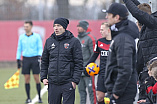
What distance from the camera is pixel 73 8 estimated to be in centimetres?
2212

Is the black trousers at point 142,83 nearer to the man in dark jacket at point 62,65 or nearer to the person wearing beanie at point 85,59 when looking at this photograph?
the man in dark jacket at point 62,65

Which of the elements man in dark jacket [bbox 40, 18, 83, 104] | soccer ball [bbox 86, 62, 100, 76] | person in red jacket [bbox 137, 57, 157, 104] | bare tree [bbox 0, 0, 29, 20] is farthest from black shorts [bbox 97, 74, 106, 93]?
bare tree [bbox 0, 0, 29, 20]

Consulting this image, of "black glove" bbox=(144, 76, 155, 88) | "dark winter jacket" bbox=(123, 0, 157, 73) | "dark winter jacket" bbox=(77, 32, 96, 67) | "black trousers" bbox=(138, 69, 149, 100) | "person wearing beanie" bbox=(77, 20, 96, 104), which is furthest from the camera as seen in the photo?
"dark winter jacket" bbox=(77, 32, 96, 67)

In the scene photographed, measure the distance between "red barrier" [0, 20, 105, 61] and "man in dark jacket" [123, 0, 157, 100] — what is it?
15671mm

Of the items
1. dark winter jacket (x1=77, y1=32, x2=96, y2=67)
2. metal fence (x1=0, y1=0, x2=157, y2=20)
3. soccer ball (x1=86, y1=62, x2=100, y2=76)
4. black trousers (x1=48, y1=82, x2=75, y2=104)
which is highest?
metal fence (x1=0, y1=0, x2=157, y2=20)

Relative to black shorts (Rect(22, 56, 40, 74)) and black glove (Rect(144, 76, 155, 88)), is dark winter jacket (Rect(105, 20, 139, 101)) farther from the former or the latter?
black shorts (Rect(22, 56, 40, 74))

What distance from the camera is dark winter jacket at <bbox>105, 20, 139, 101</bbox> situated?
4531mm

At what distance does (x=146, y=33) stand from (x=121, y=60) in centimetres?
104

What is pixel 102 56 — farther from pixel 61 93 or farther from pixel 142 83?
pixel 142 83

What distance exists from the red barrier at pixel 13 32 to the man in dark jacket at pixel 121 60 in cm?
1651

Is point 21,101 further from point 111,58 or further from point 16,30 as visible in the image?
point 16,30

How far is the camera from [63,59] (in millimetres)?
6266

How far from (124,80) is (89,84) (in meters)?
4.26

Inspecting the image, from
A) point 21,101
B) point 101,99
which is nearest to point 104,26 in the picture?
point 101,99
